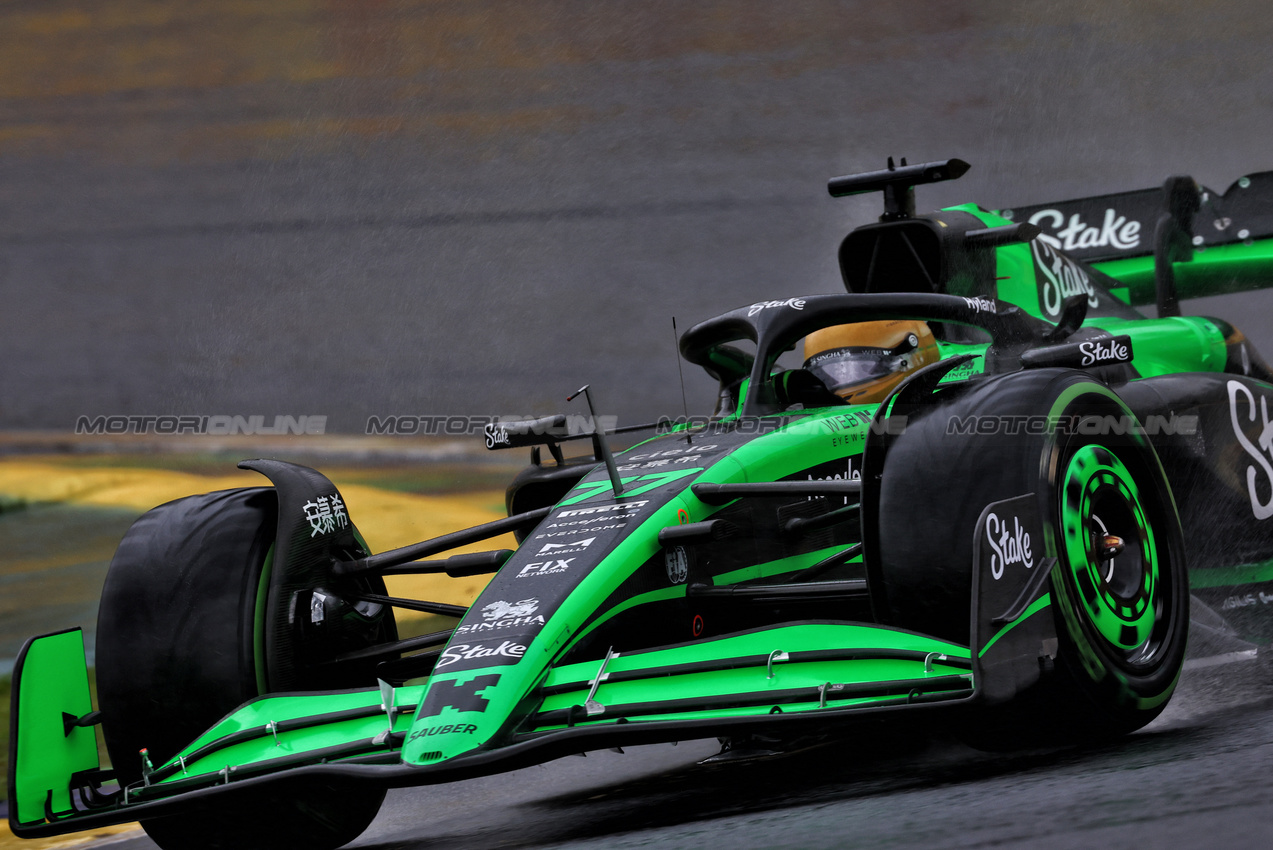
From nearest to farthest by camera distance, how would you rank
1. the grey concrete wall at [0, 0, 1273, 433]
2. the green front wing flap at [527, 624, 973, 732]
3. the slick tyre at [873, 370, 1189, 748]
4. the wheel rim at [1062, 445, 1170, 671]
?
the green front wing flap at [527, 624, 973, 732] → the slick tyre at [873, 370, 1189, 748] → the wheel rim at [1062, 445, 1170, 671] → the grey concrete wall at [0, 0, 1273, 433]

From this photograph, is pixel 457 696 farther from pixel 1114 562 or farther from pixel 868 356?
pixel 868 356

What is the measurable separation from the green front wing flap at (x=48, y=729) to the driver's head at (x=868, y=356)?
267cm

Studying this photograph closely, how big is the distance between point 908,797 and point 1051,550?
2.26ft

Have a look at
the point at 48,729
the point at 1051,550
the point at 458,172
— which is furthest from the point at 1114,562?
the point at 458,172

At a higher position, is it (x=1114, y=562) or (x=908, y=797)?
(x=1114, y=562)

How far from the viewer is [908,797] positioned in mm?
2990

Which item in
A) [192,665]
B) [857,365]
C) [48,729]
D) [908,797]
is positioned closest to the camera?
[908,797]

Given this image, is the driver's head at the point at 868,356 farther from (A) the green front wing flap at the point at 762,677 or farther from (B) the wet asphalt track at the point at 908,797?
(A) the green front wing flap at the point at 762,677

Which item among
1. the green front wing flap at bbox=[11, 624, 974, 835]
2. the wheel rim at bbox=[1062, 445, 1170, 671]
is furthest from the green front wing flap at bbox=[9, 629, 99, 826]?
the wheel rim at bbox=[1062, 445, 1170, 671]

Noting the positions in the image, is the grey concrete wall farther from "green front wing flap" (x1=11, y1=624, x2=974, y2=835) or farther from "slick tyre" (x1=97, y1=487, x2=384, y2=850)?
"green front wing flap" (x1=11, y1=624, x2=974, y2=835)

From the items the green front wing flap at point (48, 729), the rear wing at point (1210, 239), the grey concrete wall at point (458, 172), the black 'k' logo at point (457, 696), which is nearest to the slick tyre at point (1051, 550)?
the black 'k' logo at point (457, 696)

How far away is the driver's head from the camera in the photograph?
484 centimetres

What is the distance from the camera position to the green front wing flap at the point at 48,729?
336 centimetres

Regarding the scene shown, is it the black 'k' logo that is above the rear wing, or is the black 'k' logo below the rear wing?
below
